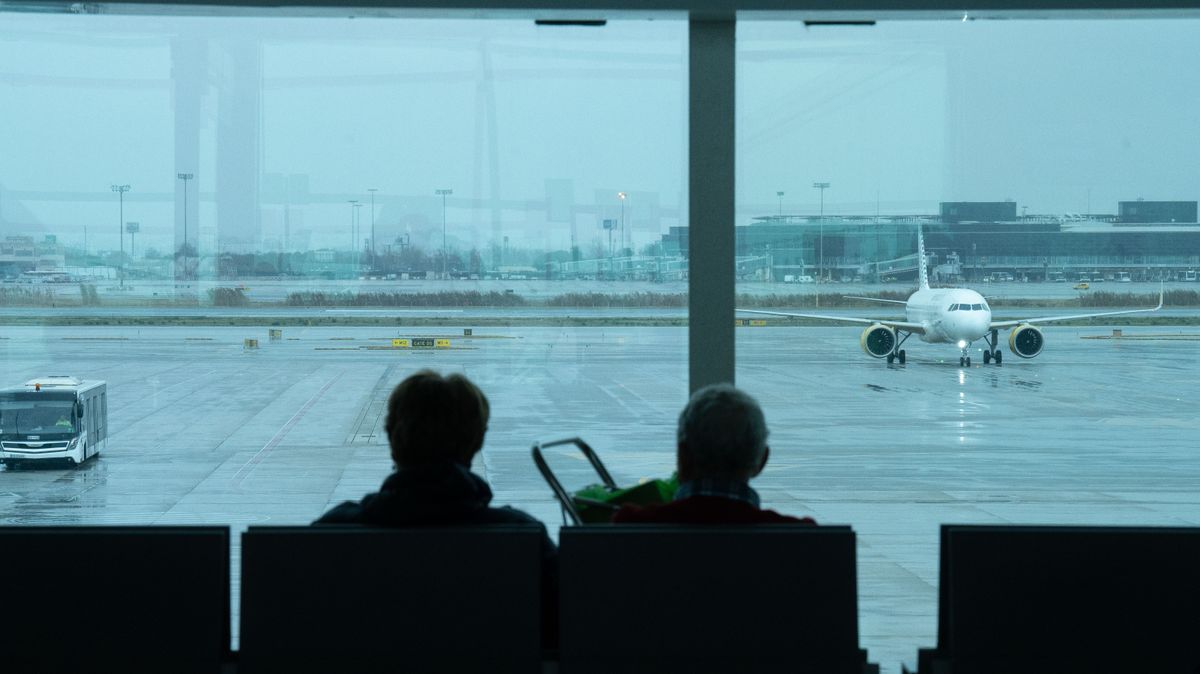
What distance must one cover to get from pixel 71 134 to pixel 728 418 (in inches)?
148

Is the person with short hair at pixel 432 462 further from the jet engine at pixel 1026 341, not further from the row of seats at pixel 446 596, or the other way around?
the jet engine at pixel 1026 341

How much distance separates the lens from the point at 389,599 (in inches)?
73.2

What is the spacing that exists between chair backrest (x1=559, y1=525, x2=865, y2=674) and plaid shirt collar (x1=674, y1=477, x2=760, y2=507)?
0.56 ft

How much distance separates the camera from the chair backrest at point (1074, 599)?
6.35 feet

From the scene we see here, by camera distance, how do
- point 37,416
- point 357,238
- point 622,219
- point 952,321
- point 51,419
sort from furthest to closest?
point 952,321 → point 51,419 → point 37,416 → point 357,238 → point 622,219

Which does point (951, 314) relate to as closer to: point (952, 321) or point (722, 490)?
point (952, 321)

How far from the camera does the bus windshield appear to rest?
9.01 m

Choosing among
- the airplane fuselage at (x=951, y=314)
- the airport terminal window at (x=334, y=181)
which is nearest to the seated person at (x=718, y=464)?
the airport terminal window at (x=334, y=181)

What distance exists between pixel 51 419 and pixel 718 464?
9040 mm

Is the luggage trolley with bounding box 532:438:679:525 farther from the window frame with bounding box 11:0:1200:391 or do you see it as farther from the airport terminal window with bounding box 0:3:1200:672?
the airport terminal window with bounding box 0:3:1200:672

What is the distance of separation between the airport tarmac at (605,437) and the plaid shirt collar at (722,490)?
1742mm

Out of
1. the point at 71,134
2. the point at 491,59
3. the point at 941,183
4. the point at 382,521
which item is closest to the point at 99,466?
the point at 71,134

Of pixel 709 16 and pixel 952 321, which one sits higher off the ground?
pixel 709 16

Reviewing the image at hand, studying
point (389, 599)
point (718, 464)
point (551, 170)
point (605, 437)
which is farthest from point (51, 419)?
point (718, 464)
